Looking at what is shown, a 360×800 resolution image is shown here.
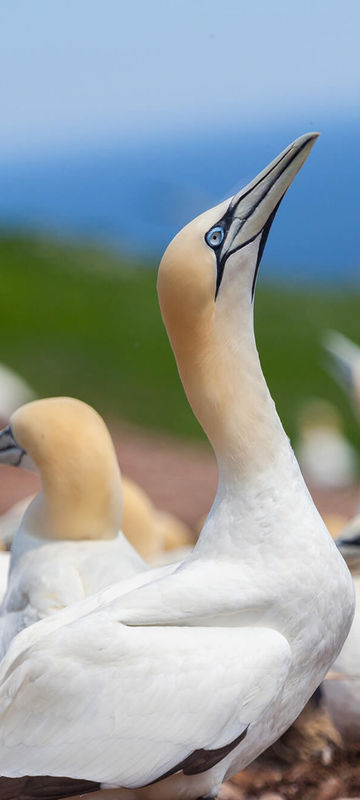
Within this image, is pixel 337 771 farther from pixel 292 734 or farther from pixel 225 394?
pixel 225 394

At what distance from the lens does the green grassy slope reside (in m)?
14.3

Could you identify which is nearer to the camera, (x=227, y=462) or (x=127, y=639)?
(x=127, y=639)

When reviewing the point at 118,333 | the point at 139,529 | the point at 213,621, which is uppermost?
the point at 213,621

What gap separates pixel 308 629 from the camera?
2773mm

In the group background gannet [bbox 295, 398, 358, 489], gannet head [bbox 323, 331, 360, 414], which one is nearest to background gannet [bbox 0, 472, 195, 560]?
gannet head [bbox 323, 331, 360, 414]

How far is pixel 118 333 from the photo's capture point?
16609mm

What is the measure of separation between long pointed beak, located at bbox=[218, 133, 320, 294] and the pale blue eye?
11 millimetres

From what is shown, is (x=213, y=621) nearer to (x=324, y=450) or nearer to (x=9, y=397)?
(x=9, y=397)

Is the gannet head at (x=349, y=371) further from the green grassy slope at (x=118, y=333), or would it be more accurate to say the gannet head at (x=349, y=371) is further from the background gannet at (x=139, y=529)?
the green grassy slope at (x=118, y=333)

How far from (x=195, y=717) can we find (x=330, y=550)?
544 millimetres

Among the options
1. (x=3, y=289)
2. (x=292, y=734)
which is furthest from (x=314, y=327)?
(x=292, y=734)

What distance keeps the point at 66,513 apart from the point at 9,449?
0.51 m

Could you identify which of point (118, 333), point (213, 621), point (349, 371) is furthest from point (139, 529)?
point (118, 333)

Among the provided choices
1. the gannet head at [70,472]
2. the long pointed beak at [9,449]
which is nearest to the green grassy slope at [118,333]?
the long pointed beak at [9,449]
